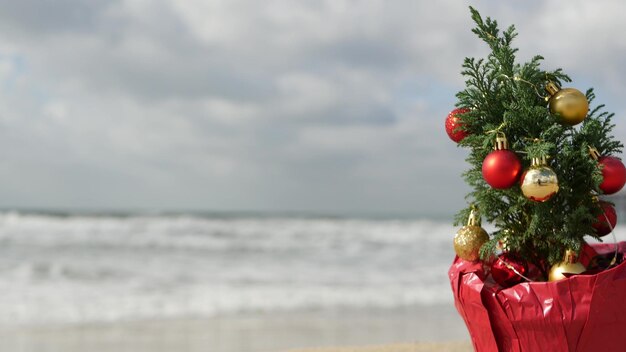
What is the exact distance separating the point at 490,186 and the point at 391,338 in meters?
3.12

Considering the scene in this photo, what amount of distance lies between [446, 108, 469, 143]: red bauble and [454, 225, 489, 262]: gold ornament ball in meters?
0.31

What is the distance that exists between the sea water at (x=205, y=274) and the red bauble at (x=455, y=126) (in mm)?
4019

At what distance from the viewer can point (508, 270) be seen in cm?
201

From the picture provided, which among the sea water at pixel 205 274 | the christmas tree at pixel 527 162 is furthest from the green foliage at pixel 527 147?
the sea water at pixel 205 274

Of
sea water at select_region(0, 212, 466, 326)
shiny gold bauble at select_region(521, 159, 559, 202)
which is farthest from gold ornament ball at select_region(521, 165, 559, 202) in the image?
sea water at select_region(0, 212, 466, 326)

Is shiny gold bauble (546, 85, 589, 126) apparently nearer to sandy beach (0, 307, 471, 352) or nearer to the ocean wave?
sandy beach (0, 307, 471, 352)

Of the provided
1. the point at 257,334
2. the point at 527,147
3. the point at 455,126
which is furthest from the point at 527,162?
the point at 257,334

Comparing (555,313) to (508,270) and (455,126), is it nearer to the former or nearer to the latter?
(508,270)

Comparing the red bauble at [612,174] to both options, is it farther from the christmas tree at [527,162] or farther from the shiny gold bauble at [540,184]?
the shiny gold bauble at [540,184]

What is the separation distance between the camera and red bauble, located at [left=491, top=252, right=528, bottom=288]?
78.7 inches

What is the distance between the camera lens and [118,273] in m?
8.05

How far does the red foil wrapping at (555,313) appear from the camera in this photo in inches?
69.3

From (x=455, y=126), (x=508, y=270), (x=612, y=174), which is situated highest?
(x=455, y=126)

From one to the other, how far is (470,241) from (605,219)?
0.44 metres
